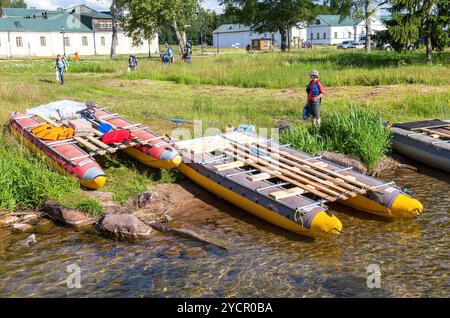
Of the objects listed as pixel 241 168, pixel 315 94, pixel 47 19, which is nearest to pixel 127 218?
pixel 241 168

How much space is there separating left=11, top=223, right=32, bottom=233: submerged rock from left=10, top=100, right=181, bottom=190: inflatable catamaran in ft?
→ 4.34

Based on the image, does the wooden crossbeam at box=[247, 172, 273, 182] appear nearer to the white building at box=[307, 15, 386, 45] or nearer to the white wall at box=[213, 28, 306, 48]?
the white wall at box=[213, 28, 306, 48]

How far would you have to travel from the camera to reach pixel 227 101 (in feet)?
57.1

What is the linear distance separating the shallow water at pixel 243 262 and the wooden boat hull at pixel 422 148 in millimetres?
2361

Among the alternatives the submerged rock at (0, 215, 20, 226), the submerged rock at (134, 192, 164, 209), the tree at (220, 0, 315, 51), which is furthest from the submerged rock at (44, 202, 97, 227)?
the tree at (220, 0, 315, 51)

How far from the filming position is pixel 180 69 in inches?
1034

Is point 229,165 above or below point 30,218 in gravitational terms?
above

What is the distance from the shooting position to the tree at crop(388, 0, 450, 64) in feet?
80.9

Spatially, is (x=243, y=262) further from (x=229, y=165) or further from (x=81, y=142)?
(x=81, y=142)

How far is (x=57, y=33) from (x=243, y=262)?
58.7 meters

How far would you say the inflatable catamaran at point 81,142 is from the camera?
9.33 m

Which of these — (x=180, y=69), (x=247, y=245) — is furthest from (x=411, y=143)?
(x=180, y=69)
